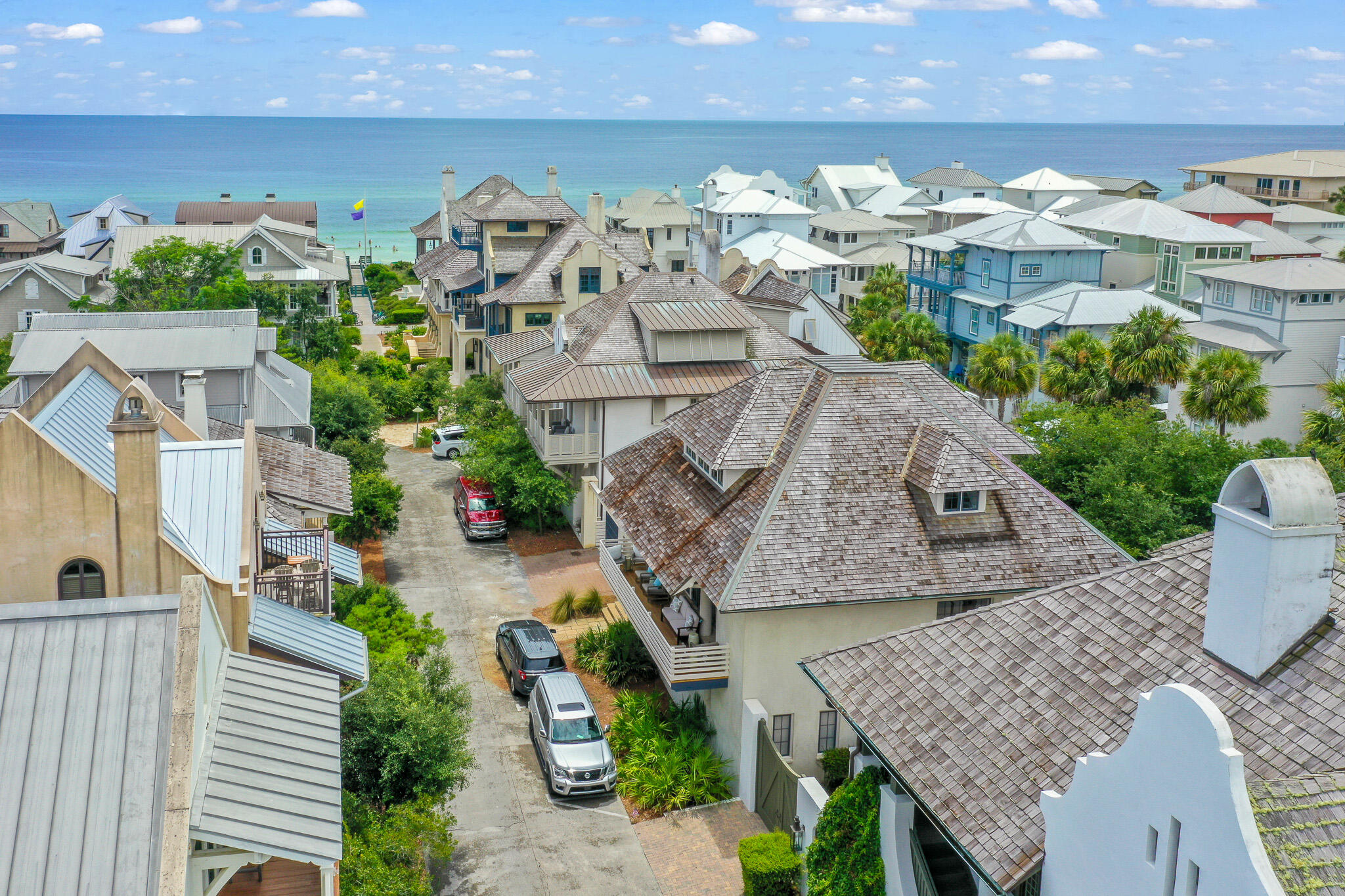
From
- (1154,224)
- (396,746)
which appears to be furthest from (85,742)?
(1154,224)

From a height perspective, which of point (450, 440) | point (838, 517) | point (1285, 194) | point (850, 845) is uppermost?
point (1285, 194)

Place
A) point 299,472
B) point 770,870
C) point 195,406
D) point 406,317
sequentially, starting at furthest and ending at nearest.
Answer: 1. point 406,317
2. point 299,472
3. point 195,406
4. point 770,870

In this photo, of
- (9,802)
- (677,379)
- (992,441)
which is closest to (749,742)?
(992,441)

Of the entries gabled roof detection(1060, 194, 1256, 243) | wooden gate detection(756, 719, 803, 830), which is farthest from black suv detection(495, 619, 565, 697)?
gabled roof detection(1060, 194, 1256, 243)

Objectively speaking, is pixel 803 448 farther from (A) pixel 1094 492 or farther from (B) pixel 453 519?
(B) pixel 453 519

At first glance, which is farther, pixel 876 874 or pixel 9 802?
pixel 876 874

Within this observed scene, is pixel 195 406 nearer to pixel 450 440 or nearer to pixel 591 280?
pixel 450 440
